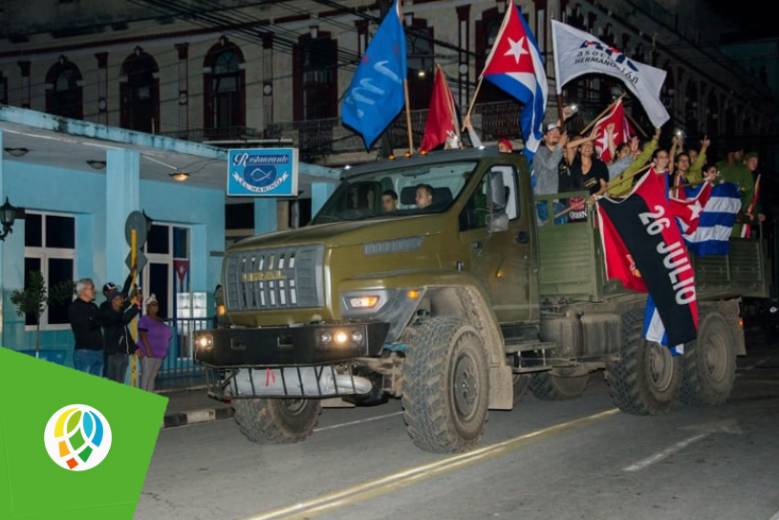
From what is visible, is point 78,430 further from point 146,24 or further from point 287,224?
point 146,24

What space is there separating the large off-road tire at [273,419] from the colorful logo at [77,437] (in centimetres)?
609

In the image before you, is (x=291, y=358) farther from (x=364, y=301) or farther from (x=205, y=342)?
(x=205, y=342)

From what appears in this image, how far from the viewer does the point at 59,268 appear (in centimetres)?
2111

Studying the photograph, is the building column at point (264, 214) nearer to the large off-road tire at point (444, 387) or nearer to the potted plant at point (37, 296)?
the potted plant at point (37, 296)

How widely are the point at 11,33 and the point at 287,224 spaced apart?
43.0 ft

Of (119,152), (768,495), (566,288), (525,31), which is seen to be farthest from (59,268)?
(768,495)

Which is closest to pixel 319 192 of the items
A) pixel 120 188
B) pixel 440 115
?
pixel 120 188

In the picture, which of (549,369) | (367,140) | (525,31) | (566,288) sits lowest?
(549,369)

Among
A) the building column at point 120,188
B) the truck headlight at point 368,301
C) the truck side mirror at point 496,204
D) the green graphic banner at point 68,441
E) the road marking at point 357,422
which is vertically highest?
the building column at point 120,188

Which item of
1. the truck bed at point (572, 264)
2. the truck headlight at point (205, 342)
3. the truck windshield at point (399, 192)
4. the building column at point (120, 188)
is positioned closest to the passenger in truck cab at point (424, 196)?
the truck windshield at point (399, 192)

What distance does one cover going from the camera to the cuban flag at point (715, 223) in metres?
13.0

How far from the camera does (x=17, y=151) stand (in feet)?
57.5

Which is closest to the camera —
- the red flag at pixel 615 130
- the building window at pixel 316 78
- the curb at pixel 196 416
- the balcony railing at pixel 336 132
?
the curb at pixel 196 416

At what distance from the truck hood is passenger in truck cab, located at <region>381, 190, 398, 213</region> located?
504 millimetres
